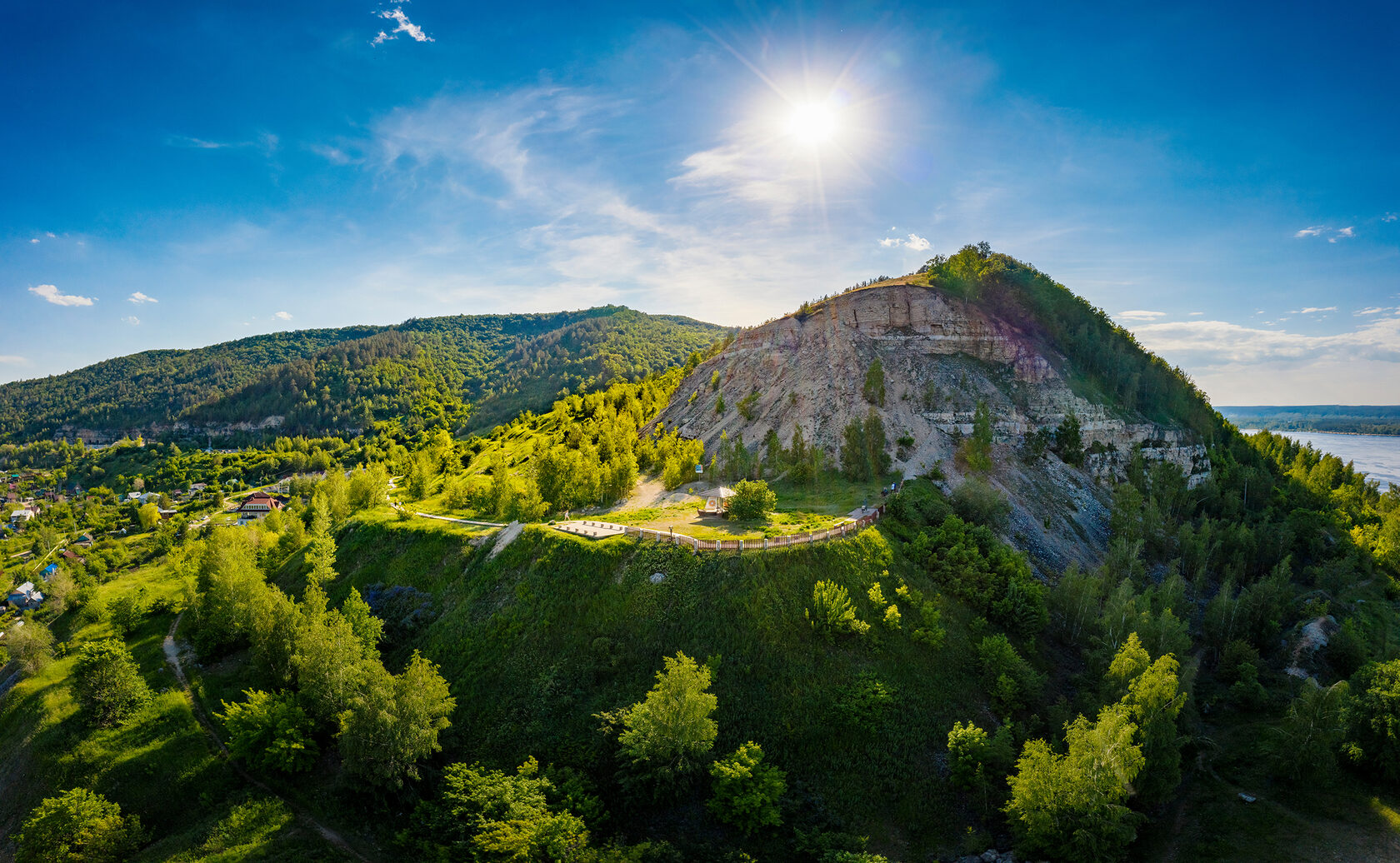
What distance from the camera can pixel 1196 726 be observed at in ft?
135

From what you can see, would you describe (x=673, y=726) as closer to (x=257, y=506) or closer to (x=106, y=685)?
(x=106, y=685)

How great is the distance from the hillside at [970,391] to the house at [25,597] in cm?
10150

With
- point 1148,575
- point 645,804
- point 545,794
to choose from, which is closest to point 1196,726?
point 1148,575

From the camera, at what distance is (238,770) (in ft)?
122

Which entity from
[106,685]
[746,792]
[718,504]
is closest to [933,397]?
[718,504]

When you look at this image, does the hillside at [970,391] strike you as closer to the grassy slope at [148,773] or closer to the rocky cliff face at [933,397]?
the rocky cliff face at [933,397]

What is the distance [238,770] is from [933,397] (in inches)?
3100

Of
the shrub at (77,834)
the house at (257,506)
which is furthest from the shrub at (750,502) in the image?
the house at (257,506)

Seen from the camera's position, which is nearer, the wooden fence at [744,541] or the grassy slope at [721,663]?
the grassy slope at [721,663]

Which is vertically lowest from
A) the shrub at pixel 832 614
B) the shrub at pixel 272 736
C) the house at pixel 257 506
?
the shrub at pixel 272 736

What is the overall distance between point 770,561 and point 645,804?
17.5m

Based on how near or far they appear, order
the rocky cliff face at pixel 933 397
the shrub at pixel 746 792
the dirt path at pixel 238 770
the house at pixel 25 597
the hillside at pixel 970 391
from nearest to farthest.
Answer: the shrub at pixel 746 792
the dirt path at pixel 238 770
the hillside at pixel 970 391
the rocky cliff face at pixel 933 397
the house at pixel 25 597

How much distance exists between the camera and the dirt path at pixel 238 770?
30530mm

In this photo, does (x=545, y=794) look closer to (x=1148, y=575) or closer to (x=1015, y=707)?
(x=1015, y=707)
